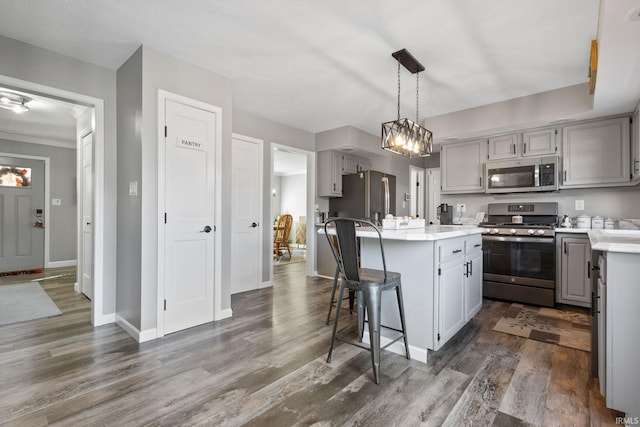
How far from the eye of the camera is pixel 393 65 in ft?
9.53

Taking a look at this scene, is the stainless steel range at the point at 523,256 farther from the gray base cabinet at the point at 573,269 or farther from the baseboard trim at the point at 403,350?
the baseboard trim at the point at 403,350

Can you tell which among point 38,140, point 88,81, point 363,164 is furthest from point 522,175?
point 38,140

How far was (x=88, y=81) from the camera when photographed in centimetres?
284

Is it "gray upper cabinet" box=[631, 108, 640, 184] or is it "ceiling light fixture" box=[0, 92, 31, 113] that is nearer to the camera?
"gray upper cabinet" box=[631, 108, 640, 184]

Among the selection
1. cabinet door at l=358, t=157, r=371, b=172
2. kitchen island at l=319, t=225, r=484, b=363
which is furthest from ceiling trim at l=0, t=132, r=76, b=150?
kitchen island at l=319, t=225, r=484, b=363

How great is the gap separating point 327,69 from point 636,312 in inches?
112

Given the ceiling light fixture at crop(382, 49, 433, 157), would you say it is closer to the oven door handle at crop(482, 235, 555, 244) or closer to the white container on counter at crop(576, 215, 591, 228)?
the oven door handle at crop(482, 235, 555, 244)

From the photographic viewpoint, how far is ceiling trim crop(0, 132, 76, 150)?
5.16m

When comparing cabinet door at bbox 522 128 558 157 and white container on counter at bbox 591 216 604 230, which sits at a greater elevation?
cabinet door at bbox 522 128 558 157

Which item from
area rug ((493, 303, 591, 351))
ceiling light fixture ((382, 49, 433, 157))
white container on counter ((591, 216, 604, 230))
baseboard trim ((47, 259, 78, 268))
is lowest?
area rug ((493, 303, 591, 351))

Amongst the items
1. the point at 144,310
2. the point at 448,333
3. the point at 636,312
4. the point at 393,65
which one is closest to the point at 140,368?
the point at 144,310

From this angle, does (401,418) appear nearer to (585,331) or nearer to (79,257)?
(585,331)

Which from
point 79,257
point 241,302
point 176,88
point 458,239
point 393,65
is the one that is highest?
point 393,65

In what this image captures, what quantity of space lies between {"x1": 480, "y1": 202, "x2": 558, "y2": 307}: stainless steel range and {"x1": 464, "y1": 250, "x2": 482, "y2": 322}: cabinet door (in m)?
0.90
